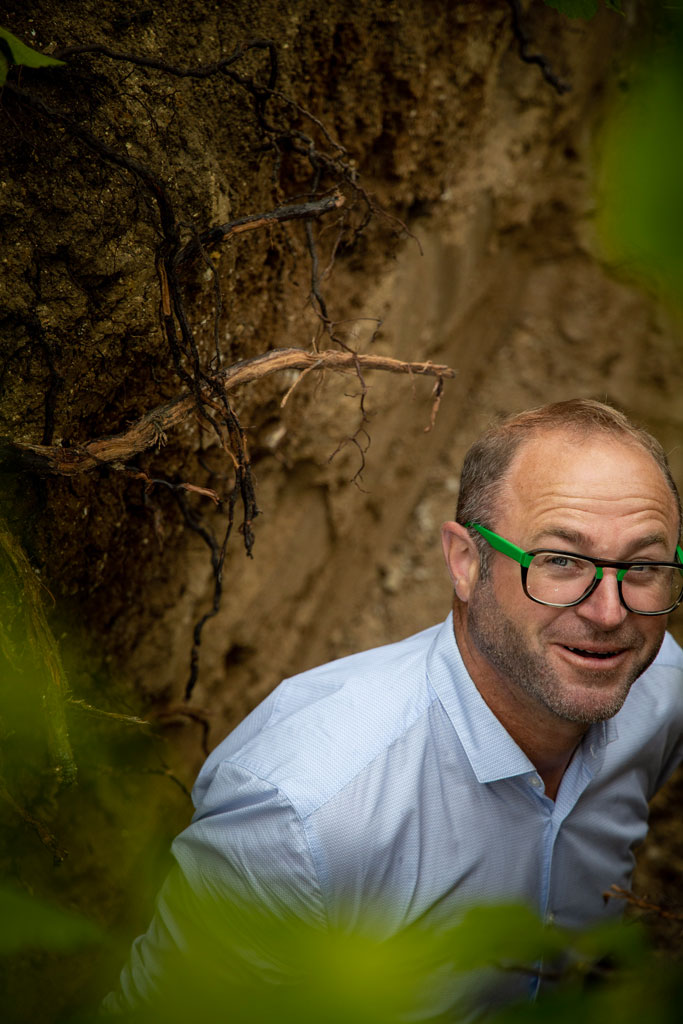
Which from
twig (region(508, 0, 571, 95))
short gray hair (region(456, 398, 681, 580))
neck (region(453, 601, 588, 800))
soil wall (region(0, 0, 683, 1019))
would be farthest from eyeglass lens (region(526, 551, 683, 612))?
twig (region(508, 0, 571, 95))

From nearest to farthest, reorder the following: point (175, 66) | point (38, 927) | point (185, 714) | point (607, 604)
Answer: point (38, 927)
point (607, 604)
point (175, 66)
point (185, 714)

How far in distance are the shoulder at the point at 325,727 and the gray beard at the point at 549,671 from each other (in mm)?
202

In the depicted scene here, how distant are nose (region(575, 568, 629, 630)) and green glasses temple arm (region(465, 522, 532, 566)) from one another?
14 cm

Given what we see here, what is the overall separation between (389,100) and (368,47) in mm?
200

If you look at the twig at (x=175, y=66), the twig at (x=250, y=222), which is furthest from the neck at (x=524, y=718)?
the twig at (x=175, y=66)

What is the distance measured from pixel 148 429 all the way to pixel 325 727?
737 mm

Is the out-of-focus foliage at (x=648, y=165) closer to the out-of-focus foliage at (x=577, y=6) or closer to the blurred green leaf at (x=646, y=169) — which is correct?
the blurred green leaf at (x=646, y=169)

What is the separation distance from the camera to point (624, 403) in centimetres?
372

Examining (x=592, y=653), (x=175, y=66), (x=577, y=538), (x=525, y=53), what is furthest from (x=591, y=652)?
(x=525, y=53)

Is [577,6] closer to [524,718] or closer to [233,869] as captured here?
[524,718]

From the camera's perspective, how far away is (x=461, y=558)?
169 centimetres

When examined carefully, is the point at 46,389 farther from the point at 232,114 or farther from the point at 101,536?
the point at 232,114

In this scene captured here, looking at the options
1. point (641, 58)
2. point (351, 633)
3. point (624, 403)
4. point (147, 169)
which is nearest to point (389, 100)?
point (147, 169)

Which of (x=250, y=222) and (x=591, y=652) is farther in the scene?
(x=250, y=222)
